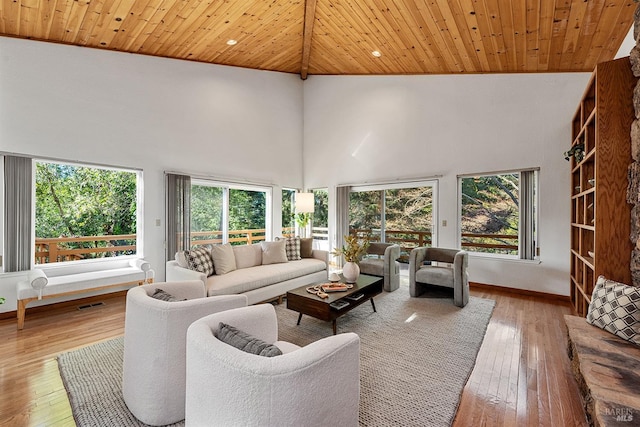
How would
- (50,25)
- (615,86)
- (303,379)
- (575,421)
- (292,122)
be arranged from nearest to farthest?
1. (303,379)
2. (575,421)
3. (615,86)
4. (50,25)
5. (292,122)

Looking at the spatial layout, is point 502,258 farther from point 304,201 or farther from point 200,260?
point 200,260

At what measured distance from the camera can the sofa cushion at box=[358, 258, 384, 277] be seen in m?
4.81

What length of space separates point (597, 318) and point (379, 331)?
1.81 metres

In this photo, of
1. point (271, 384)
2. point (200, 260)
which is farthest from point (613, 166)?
point (200, 260)

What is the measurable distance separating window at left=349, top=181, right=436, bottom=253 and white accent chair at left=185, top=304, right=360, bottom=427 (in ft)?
15.2

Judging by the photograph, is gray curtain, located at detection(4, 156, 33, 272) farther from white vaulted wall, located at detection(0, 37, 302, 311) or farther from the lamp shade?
the lamp shade

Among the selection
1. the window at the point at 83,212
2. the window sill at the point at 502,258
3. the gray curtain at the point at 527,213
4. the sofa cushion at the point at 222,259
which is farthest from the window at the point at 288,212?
the gray curtain at the point at 527,213

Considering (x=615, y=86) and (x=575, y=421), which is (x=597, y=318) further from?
(x=615, y=86)

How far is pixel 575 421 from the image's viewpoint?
184 cm

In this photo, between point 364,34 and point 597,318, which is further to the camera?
point 364,34

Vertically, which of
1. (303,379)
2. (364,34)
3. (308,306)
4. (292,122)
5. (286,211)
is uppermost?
(364,34)

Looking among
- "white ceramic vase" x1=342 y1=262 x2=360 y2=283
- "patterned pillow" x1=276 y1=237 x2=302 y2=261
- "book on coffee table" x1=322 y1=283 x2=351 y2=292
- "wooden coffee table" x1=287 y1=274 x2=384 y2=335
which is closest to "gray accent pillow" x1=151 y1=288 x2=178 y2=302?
"wooden coffee table" x1=287 y1=274 x2=384 y2=335

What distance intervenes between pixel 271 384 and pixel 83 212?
4.59 metres

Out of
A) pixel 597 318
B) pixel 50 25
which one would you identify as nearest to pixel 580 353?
pixel 597 318
